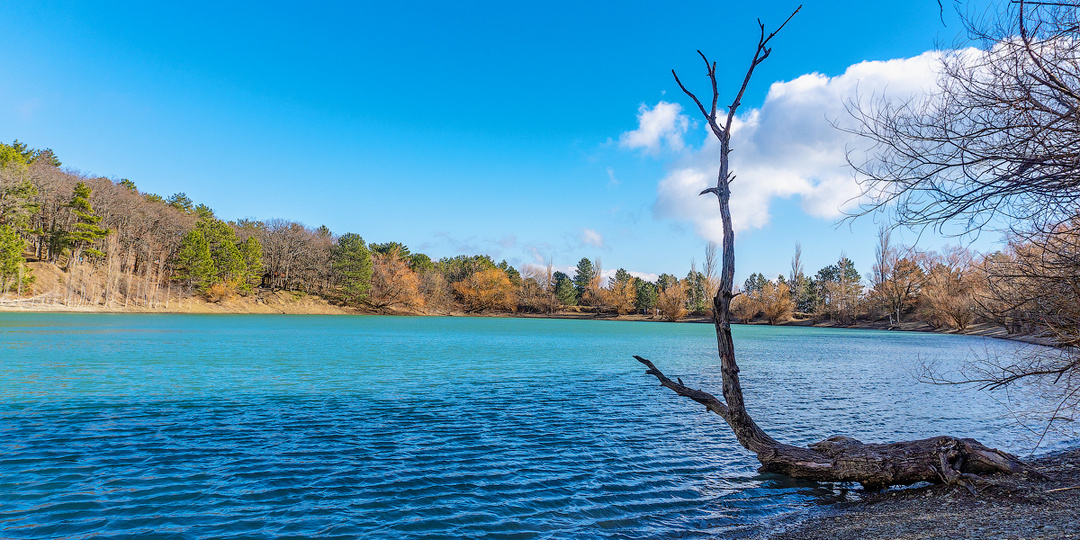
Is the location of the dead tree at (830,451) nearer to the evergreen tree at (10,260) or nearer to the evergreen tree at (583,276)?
the evergreen tree at (10,260)

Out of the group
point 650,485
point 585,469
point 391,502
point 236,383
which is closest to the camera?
point 391,502

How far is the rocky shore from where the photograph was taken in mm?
5688

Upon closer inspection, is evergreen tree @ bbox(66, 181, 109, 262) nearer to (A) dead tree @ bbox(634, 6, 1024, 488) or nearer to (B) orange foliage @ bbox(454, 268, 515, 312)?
(B) orange foliage @ bbox(454, 268, 515, 312)

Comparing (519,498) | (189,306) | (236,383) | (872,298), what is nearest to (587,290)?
(872,298)

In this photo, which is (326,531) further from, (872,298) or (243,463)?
(872,298)

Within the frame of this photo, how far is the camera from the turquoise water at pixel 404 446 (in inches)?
270

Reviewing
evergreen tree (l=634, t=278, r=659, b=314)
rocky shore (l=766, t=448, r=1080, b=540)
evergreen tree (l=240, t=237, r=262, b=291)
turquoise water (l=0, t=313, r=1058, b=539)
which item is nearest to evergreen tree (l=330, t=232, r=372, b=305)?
evergreen tree (l=240, t=237, r=262, b=291)

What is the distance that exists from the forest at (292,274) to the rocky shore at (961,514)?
144ft

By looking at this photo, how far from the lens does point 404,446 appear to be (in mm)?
10281

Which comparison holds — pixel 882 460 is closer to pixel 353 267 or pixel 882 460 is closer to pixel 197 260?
pixel 197 260

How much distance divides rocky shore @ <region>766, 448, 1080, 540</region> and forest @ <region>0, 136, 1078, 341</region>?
144 feet

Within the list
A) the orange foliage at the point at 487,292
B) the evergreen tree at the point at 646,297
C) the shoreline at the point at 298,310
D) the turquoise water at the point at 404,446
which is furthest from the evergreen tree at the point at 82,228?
the evergreen tree at the point at 646,297

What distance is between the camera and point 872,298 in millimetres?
95188

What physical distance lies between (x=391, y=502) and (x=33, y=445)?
7.61m
